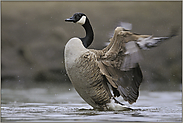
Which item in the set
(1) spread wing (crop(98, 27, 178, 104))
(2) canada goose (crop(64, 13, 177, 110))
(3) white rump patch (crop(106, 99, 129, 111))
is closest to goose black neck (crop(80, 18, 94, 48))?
(2) canada goose (crop(64, 13, 177, 110))

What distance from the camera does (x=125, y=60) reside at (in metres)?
5.46

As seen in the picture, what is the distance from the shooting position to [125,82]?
19.0 ft

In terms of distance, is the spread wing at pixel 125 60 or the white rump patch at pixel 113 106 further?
the white rump patch at pixel 113 106

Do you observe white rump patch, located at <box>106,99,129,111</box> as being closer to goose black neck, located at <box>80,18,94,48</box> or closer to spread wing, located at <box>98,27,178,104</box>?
spread wing, located at <box>98,27,178,104</box>

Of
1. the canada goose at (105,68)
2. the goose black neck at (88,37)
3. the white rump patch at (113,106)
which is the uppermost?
the goose black neck at (88,37)

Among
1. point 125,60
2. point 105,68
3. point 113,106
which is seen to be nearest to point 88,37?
point 105,68

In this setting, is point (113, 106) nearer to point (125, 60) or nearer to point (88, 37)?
point (125, 60)

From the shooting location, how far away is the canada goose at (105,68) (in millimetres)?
5371

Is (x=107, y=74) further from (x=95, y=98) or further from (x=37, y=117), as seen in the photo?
(x=37, y=117)

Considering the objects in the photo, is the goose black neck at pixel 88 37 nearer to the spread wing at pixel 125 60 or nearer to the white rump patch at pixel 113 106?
the spread wing at pixel 125 60

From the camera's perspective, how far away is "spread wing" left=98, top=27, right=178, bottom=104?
525 cm

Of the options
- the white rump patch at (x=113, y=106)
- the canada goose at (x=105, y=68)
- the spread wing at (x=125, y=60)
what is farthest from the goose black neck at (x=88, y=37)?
the white rump patch at (x=113, y=106)

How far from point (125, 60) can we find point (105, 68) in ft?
1.47

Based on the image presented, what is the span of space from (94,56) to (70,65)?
47 centimetres
